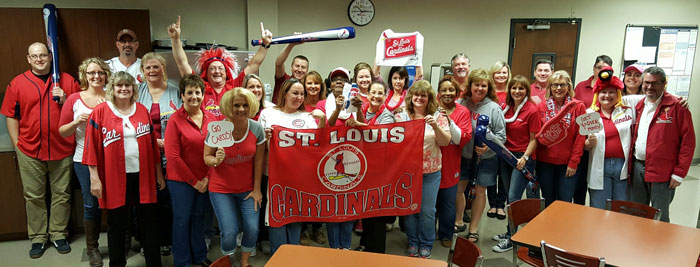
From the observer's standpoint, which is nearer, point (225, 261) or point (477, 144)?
point (225, 261)

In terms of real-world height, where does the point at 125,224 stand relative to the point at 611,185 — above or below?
below

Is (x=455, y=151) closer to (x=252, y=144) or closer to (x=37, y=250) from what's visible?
(x=252, y=144)

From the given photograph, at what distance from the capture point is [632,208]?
3184 millimetres

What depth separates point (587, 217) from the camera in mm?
2910

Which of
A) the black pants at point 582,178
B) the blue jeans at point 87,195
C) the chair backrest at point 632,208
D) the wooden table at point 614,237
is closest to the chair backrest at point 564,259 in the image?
the wooden table at point 614,237

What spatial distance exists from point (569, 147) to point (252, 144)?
256cm

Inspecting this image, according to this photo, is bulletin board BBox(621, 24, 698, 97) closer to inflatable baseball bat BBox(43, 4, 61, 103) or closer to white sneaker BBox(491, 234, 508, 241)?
white sneaker BBox(491, 234, 508, 241)

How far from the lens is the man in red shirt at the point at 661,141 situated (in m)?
3.43

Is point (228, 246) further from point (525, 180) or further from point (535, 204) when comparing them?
point (525, 180)

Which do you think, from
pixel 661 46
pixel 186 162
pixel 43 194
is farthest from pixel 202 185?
pixel 661 46

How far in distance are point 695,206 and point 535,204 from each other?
137 inches

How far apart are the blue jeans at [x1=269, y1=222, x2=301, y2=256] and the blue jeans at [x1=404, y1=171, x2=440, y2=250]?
941 millimetres

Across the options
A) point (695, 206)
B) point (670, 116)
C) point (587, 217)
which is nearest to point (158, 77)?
point (587, 217)

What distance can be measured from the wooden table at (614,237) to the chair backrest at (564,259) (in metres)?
0.14
